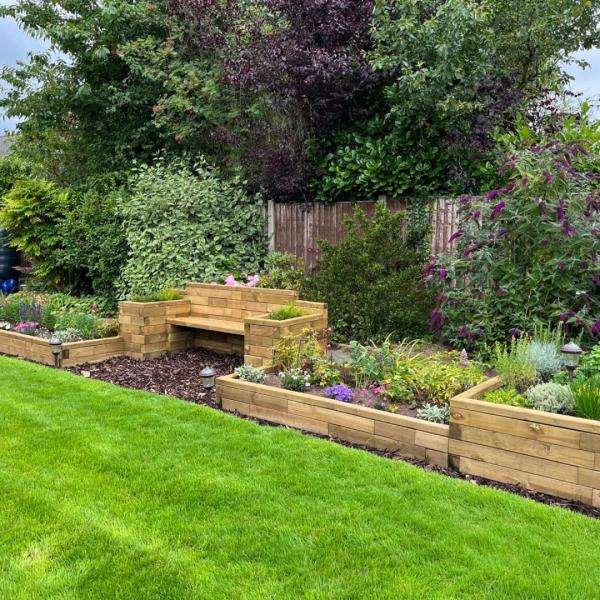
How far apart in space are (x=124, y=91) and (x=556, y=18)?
695 cm

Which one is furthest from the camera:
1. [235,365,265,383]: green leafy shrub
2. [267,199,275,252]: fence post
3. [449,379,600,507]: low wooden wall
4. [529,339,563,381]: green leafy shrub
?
[267,199,275,252]: fence post

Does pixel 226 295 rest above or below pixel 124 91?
below

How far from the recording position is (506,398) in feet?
11.6

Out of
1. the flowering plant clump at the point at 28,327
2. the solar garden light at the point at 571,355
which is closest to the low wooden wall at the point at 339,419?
the solar garden light at the point at 571,355

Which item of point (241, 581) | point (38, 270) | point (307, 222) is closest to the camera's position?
point (241, 581)

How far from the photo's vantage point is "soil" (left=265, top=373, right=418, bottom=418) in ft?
12.9

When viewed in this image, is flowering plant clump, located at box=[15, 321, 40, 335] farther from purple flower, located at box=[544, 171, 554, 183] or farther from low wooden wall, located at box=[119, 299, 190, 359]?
purple flower, located at box=[544, 171, 554, 183]

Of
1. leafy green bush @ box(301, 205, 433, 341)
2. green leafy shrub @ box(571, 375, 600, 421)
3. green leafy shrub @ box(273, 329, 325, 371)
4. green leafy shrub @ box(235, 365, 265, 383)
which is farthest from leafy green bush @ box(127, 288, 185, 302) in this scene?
green leafy shrub @ box(571, 375, 600, 421)

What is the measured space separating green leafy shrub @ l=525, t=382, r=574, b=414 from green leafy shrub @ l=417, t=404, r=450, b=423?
51 centimetres

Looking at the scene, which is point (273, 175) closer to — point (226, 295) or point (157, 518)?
point (226, 295)

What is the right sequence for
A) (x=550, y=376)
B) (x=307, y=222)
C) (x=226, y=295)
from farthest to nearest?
1. (x=307, y=222)
2. (x=226, y=295)
3. (x=550, y=376)

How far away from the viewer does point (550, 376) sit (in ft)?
13.3

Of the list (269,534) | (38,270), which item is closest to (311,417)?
(269,534)

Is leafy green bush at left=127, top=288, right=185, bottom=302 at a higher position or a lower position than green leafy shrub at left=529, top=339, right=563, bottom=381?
higher
